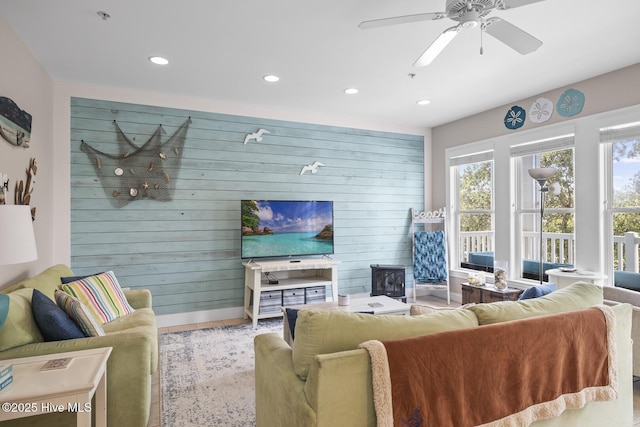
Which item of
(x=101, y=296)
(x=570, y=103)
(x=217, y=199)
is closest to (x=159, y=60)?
(x=217, y=199)

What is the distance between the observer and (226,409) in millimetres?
2445

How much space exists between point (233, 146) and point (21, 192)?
2.15m

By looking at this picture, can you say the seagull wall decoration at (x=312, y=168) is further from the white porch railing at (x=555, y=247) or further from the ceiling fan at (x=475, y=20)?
the ceiling fan at (x=475, y=20)

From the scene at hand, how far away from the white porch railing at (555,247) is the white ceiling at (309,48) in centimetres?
162

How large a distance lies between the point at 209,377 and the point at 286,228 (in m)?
2.02

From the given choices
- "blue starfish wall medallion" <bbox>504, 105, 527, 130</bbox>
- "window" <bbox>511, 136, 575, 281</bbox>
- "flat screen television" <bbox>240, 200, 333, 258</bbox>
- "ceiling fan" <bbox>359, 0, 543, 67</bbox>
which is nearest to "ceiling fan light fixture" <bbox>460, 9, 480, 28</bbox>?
"ceiling fan" <bbox>359, 0, 543, 67</bbox>

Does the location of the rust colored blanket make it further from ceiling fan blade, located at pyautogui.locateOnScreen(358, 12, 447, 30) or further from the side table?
the side table

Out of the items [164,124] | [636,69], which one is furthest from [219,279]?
[636,69]

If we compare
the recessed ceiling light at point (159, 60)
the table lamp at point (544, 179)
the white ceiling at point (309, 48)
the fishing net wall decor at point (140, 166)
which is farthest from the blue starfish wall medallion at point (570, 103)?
the fishing net wall decor at point (140, 166)

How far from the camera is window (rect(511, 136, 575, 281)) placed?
404 cm

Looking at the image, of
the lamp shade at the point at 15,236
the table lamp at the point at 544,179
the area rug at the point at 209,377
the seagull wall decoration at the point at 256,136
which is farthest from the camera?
the seagull wall decoration at the point at 256,136

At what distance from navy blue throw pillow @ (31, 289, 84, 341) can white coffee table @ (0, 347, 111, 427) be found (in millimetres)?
243

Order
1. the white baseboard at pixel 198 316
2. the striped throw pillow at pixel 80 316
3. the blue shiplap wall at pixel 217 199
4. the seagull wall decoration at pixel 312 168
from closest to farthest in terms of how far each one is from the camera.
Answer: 1. the striped throw pillow at pixel 80 316
2. the blue shiplap wall at pixel 217 199
3. the white baseboard at pixel 198 316
4. the seagull wall decoration at pixel 312 168

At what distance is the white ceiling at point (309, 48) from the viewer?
96.5 inches
